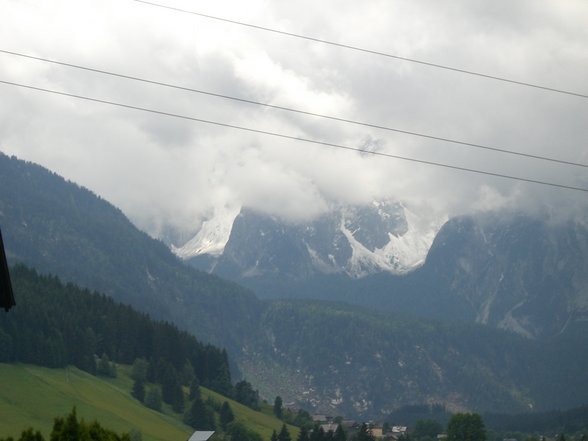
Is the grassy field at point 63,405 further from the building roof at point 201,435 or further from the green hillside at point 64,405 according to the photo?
the building roof at point 201,435

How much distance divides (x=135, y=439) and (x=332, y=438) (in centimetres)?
3276

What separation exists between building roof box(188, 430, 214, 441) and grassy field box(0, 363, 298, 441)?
171cm

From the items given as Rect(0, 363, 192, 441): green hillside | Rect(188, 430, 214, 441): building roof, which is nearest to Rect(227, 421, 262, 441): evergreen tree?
Rect(188, 430, 214, 441): building roof

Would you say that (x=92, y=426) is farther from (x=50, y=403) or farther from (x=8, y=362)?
(x=8, y=362)

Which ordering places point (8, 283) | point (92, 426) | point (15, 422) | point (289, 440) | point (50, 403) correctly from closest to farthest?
point (8, 283)
point (92, 426)
point (15, 422)
point (50, 403)
point (289, 440)

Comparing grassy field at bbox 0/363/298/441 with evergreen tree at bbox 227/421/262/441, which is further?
evergreen tree at bbox 227/421/262/441

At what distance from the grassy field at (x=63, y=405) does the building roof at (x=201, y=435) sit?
5.60 ft

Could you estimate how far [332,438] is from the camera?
566 feet

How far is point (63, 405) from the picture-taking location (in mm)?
168375

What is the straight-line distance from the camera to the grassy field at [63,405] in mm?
158125

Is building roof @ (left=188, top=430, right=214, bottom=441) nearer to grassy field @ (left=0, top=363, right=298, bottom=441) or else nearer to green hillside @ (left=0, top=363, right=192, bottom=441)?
grassy field @ (left=0, top=363, right=298, bottom=441)

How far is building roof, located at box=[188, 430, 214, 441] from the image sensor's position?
179 meters

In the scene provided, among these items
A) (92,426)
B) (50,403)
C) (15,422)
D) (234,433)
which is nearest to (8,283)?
(92,426)

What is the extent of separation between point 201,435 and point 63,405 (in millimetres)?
26888
